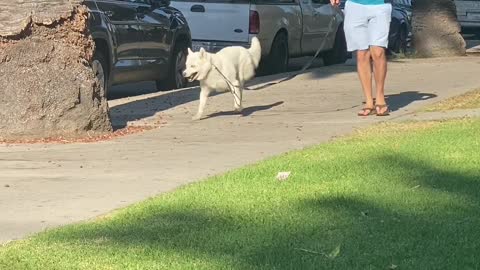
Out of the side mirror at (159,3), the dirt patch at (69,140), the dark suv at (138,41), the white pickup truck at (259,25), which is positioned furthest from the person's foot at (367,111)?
the white pickup truck at (259,25)

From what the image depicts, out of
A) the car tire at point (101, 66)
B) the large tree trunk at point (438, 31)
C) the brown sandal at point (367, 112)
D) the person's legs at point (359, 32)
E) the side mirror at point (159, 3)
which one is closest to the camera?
the person's legs at point (359, 32)

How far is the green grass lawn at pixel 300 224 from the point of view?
5402mm

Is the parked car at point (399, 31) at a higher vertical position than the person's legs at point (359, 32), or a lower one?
lower

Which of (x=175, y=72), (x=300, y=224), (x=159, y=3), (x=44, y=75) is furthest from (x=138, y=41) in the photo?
(x=300, y=224)

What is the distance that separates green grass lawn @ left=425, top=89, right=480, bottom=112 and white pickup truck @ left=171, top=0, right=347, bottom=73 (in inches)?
206

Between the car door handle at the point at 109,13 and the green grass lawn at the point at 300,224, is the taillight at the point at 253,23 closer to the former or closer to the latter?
the car door handle at the point at 109,13

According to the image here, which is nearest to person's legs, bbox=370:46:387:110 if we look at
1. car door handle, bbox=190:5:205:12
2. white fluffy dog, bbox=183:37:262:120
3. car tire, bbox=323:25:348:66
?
white fluffy dog, bbox=183:37:262:120

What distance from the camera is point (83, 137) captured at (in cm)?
1056

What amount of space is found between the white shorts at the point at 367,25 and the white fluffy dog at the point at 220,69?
138 centimetres

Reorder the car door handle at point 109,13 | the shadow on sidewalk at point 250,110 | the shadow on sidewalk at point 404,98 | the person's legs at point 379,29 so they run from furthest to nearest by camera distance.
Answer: the car door handle at point 109,13 < the shadow on sidewalk at point 404,98 < the shadow on sidewalk at point 250,110 < the person's legs at point 379,29

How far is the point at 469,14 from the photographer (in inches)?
1249

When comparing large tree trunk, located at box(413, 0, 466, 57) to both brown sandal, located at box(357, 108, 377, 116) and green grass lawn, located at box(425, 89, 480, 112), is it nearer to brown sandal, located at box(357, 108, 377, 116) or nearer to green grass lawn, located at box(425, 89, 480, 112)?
green grass lawn, located at box(425, 89, 480, 112)

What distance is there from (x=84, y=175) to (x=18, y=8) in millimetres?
2857

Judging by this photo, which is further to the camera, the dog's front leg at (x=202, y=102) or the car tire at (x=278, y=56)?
the car tire at (x=278, y=56)
